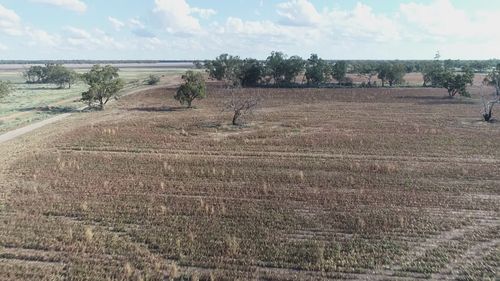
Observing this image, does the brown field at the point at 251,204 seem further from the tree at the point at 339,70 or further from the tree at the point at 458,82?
the tree at the point at 339,70

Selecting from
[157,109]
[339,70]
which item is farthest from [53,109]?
[339,70]

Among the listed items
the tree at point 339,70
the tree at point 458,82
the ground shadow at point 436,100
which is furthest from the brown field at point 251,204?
the tree at point 339,70

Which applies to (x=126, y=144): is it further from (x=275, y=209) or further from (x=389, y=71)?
(x=389, y=71)

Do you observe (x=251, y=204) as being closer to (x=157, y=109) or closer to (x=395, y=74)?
(x=157, y=109)

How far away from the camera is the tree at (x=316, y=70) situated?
116125 millimetres

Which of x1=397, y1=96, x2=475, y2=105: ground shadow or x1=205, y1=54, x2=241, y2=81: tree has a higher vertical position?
x1=205, y1=54, x2=241, y2=81: tree

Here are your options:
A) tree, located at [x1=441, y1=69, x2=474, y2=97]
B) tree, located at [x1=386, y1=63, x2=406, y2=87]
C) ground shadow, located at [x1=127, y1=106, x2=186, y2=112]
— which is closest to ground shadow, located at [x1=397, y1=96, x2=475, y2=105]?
tree, located at [x1=441, y1=69, x2=474, y2=97]

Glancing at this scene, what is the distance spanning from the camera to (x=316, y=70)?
381 feet

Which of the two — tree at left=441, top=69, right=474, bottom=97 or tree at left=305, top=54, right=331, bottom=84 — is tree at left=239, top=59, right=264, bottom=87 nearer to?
tree at left=305, top=54, right=331, bottom=84

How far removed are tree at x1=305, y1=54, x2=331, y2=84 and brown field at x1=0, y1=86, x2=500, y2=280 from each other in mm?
68861

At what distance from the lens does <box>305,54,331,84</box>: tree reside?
116125 mm

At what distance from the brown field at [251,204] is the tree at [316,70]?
6886cm

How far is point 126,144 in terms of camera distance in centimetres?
4078

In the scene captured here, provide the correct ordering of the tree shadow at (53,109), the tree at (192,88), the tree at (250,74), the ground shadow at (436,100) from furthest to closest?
the tree at (250,74)
the ground shadow at (436,100)
the tree at (192,88)
the tree shadow at (53,109)
